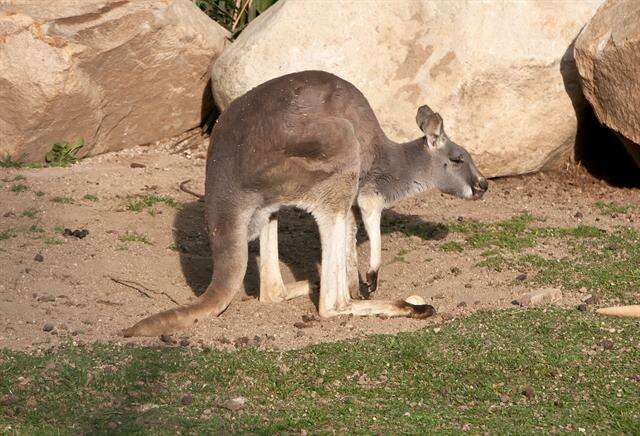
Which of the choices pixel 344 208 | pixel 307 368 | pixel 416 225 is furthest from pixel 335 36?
pixel 307 368

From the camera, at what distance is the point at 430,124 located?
294 inches

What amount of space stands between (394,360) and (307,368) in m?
0.51

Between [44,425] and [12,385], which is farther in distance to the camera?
[12,385]

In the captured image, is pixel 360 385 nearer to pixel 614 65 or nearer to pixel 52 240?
pixel 52 240

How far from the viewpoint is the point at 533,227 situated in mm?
8734

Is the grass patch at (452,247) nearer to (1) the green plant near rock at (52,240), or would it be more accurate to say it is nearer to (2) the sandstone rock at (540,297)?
(2) the sandstone rock at (540,297)

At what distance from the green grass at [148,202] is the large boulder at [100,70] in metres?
1.30

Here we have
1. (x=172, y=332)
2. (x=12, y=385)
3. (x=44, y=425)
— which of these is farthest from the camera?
(x=172, y=332)

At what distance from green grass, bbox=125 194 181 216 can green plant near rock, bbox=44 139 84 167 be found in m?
1.19

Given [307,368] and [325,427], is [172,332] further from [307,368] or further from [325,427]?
[325,427]

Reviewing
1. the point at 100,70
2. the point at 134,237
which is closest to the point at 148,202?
the point at 134,237

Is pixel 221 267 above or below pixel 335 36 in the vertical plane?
below

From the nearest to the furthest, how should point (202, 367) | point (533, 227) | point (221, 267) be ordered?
point (202, 367) < point (221, 267) < point (533, 227)

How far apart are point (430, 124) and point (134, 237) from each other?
256 centimetres
